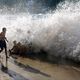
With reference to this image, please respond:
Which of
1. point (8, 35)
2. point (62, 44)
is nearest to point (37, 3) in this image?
point (8, 35)

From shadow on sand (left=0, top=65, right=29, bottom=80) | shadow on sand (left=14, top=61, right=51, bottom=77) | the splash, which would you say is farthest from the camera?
the splash

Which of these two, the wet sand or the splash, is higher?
the splash

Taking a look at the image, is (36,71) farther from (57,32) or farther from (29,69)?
(57,32)

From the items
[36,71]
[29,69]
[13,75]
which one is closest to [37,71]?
[36,71]

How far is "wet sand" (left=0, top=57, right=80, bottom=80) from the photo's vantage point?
1238 cm

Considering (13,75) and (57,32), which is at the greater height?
(57,32)

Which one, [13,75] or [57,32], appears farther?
[57,32]

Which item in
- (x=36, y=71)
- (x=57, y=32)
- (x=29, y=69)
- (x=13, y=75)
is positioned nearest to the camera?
(x=13, y=75)

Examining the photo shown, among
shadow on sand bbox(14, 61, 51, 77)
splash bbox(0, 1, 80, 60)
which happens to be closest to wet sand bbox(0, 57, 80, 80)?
shadow on sand bbox(14, 61, 51, 77)

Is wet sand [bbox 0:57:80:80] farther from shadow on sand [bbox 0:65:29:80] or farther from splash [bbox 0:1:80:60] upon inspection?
splash [bbox 0:1:80:60]

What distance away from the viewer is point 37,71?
13.3 meters

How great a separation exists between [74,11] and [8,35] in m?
4.73

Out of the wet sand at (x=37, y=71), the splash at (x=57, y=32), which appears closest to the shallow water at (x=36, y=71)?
the wet sand at (x=37, y=71)

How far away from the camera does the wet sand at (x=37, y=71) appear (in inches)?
487
